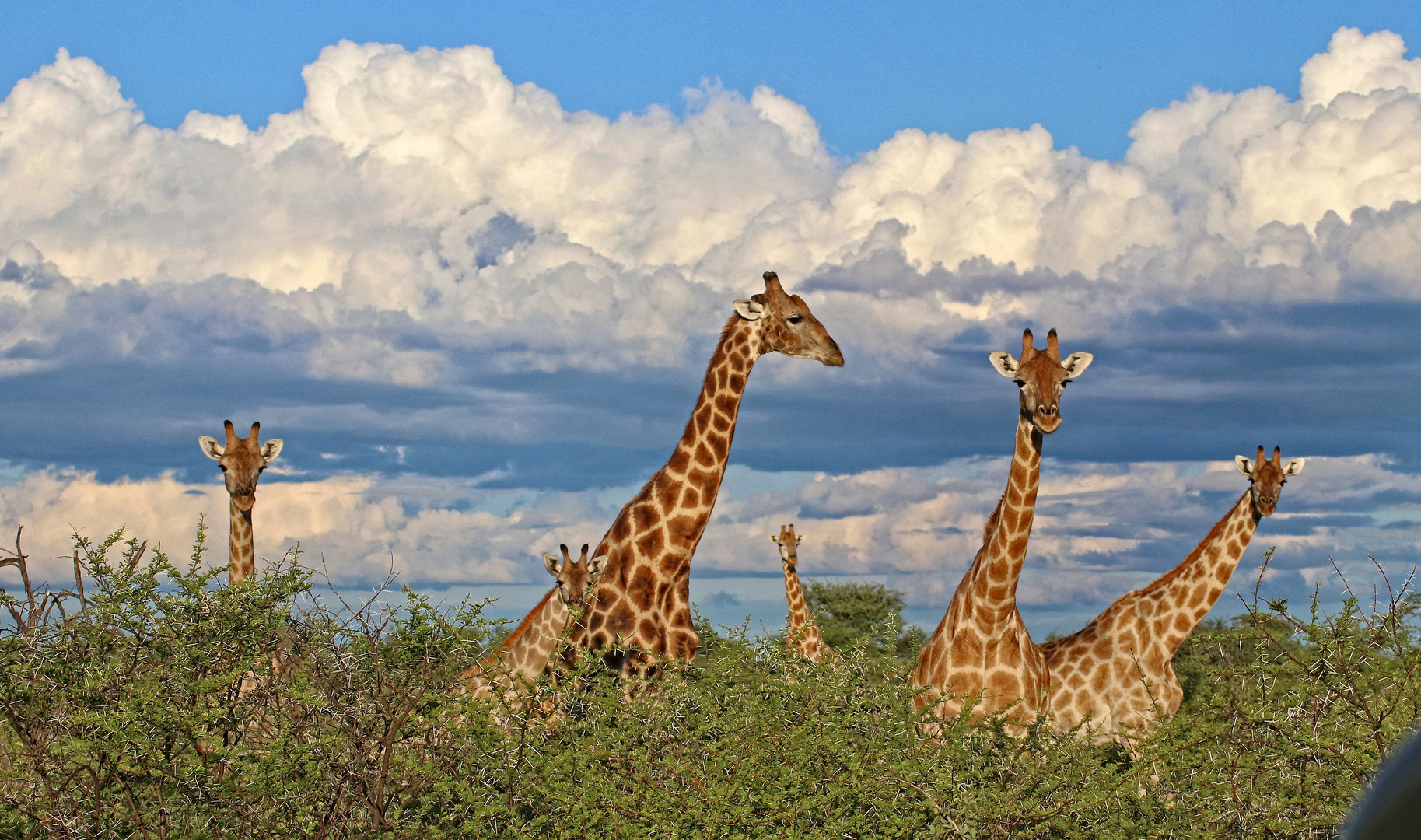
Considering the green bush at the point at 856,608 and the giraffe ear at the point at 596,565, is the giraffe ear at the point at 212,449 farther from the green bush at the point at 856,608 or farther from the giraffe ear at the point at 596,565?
the green bush at the point at 856,608

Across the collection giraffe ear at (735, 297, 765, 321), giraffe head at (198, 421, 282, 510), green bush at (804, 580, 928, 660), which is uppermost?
giraffe ear at (735, 297, 765, 321)

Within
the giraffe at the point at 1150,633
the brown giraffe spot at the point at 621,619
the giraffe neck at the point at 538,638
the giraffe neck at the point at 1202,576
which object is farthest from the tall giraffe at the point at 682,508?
the giraffe neck at the point at 1202,576

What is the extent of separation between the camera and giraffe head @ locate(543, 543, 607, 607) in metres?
12.5

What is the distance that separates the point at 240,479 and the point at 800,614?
9.59 meters

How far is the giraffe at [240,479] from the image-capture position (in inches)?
666

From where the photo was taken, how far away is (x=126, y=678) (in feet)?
26.2

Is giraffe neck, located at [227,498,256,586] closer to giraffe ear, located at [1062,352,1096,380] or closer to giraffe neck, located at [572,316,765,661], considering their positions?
giraffe neck, located at [572,316,765,661]

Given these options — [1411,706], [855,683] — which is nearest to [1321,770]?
[1411,706]

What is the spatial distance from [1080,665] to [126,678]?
10911mm

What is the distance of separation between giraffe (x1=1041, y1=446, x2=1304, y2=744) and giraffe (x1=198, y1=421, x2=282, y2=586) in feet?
34.6

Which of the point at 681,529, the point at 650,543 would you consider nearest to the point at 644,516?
the point at 650,543

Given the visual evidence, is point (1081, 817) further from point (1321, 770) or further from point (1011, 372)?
point (1011, 372)

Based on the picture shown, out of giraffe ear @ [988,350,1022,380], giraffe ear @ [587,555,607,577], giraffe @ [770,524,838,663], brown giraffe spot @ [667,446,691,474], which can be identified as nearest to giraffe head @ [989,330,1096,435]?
giraffe ear @ [988,350,1022,380]

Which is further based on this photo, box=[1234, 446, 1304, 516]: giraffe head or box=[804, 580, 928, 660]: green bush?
box=[804, 580, 928, 660]: green bush
